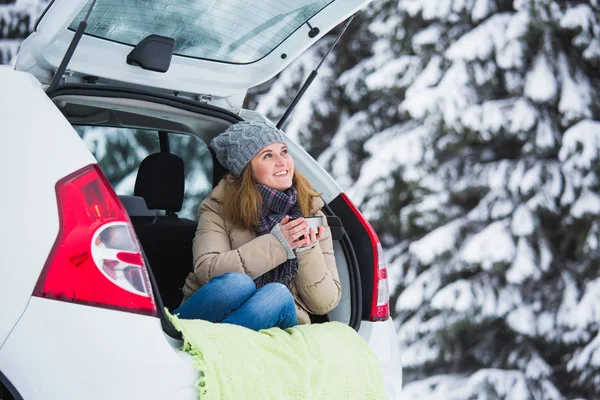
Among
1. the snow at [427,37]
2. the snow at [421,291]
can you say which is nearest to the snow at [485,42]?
the snow at [427,37]

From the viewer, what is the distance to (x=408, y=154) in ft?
31.2

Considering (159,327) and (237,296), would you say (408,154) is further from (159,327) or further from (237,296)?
(159,327)

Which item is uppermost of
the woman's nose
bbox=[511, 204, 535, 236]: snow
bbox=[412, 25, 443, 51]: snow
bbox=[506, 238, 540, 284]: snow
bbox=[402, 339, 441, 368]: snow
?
the woman's nose

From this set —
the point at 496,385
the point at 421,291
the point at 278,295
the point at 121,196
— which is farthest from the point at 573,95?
the point at 121,196

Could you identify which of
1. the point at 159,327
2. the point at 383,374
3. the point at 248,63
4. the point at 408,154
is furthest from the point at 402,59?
the point at 159,327

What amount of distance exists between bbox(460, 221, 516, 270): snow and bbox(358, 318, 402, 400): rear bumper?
233 inches

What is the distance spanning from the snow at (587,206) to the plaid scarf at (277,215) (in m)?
6.03

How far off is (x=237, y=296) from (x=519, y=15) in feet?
23.5

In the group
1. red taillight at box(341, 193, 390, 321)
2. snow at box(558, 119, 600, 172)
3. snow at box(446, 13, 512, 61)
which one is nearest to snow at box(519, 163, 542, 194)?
snow at box(558, 119, 600, 172)

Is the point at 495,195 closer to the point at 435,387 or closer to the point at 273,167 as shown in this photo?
the point at 435,387

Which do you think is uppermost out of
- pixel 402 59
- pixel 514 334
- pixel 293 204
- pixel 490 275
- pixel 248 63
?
pixel 248 63

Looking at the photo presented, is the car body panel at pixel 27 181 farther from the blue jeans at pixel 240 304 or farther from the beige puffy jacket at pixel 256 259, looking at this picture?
the beige puffy jacket at pixel 256 259

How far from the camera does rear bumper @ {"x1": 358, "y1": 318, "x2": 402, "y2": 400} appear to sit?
103 inches

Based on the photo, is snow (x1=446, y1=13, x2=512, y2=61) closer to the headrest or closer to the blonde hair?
the headrest
